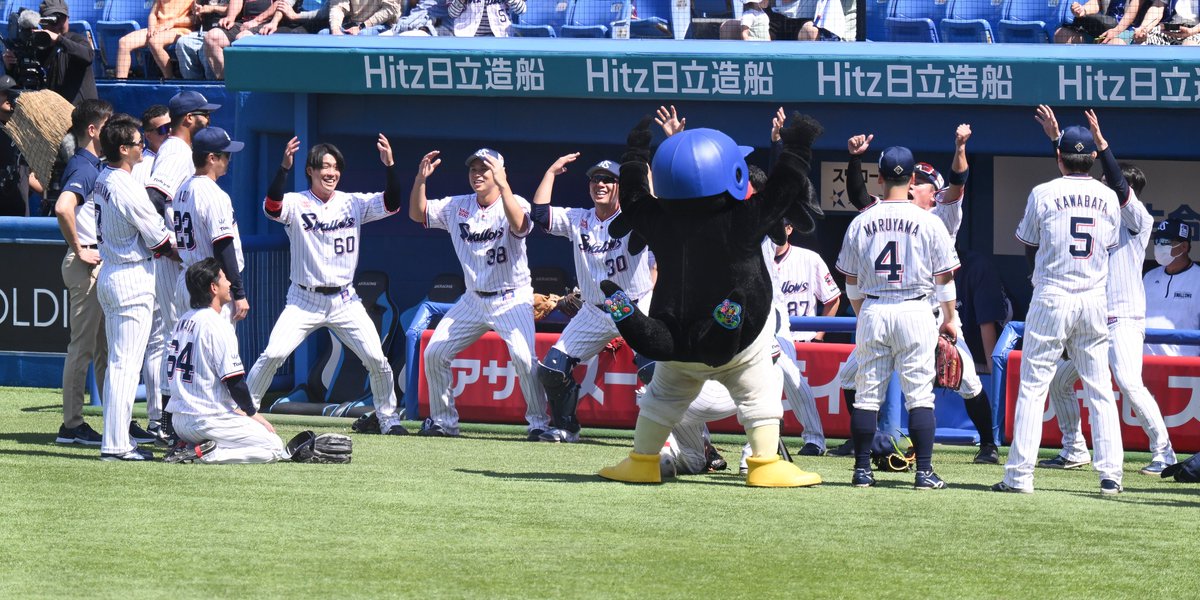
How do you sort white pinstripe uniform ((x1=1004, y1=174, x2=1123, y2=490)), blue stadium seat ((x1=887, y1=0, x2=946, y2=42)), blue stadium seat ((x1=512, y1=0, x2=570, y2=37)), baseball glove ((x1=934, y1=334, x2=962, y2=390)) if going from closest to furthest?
1. white pinstripe uniform ((x1=1004, y1=174, x2=1123, y2=490))
2. baseball glove ((x1=934, y1=334, x2=962, y2=390))
3. blue stadium seat ((x1=887, y1=0, x2=946, y2=42))
4. blue stadium seat ((x1=512, y1=0, x2=570, y2=37))

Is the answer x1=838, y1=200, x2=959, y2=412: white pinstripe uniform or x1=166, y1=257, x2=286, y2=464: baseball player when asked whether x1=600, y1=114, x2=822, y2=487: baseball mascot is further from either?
x1=166, y1=257, x2=286, y2=464: baseball player

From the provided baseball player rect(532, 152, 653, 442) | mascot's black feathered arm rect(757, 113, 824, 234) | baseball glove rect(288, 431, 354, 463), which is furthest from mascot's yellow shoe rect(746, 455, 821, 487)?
baseball player rect(532, 152, 653, 442)

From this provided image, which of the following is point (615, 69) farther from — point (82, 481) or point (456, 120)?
point (82, 481)

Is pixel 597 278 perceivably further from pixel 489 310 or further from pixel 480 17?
pixel 480 17

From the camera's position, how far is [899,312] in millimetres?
7172

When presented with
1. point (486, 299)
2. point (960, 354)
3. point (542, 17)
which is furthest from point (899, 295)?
point (542, 17)

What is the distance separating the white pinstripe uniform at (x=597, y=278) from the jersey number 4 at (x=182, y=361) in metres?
2.52

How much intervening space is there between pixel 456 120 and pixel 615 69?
1.32m

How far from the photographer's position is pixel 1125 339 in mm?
8055

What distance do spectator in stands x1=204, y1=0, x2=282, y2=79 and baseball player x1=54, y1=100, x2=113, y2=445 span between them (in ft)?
11.6

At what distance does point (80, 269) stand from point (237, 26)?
4644mm

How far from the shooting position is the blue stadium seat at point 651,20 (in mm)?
11781

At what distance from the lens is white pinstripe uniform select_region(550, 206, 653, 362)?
929 centimetres

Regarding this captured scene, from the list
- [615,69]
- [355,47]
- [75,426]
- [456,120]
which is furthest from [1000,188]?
[75,426]
